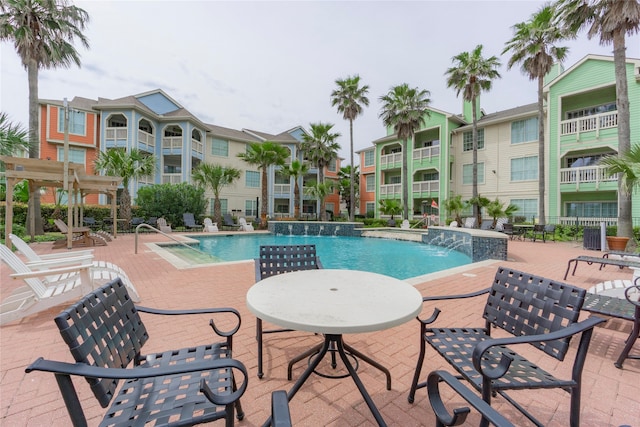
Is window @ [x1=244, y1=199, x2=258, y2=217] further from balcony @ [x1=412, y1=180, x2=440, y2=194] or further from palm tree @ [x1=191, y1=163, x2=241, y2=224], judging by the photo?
balcony @ [x1=412, y1=180, x2=440, y2=194]

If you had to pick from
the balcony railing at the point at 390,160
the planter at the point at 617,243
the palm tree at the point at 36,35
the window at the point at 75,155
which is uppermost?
the palm tree at the point at 36,35

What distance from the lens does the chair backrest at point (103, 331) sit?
1433mm

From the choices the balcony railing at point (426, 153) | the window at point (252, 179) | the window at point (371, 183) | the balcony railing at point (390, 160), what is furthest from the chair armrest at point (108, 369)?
the window at point (371, 183)

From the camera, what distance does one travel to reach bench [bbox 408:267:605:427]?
1.74 metres

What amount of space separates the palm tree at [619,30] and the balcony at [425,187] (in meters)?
14.7

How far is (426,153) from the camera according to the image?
27.1 meters

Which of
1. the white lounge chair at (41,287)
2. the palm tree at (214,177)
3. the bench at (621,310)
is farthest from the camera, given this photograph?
the palm tree at (214,177)

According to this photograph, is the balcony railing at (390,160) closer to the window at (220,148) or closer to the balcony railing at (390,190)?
the balcony railing at (390,190)

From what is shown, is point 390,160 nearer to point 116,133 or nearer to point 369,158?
point 369,158

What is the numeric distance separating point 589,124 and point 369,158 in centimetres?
1945

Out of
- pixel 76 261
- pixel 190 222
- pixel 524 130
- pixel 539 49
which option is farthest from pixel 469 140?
pixel 76 261

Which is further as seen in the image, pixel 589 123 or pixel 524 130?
pixel 524 130

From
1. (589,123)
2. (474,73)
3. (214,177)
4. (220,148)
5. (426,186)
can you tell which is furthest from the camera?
(220,148)

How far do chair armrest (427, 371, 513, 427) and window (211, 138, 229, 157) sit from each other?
30730 millimetres
